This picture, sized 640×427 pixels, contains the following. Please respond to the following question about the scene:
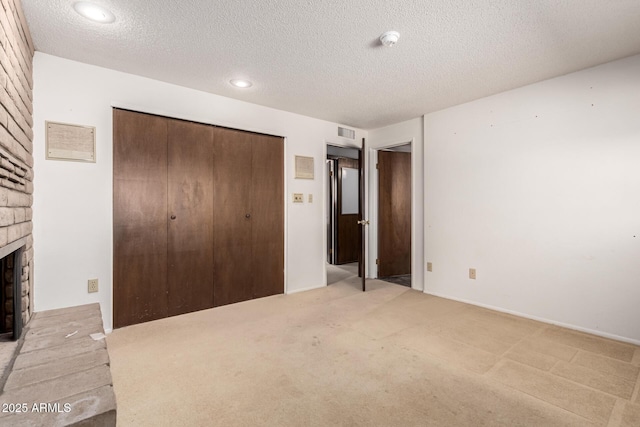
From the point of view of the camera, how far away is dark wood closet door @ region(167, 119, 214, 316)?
9.71ft

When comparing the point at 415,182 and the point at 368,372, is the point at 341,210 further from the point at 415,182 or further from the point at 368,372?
the point at 368,372

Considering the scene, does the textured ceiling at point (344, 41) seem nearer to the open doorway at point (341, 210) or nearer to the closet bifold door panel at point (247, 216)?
the closet bifold door panel at point (247, 216)

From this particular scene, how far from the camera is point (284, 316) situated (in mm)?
3002

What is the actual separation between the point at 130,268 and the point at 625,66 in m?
4.60

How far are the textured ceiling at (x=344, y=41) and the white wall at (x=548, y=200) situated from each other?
1.01 feet

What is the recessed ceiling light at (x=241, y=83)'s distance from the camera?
2.87 meters

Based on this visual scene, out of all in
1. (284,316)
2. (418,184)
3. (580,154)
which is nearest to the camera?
(580,154)

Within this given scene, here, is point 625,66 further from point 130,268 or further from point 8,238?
point 130,268

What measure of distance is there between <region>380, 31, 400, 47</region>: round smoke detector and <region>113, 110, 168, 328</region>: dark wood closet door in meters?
2.15

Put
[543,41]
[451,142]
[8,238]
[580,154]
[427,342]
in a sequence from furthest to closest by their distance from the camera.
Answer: [451,142], [580,154], [427,342], [543,41], [8,238]

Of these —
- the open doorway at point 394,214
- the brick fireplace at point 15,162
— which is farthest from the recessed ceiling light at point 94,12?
the open doorway at point 394,214

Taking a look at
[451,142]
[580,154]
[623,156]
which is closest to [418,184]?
[451,142]

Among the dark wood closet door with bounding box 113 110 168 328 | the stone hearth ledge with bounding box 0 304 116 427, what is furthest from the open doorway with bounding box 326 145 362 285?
the stone hearth ledge with bounding box 0 304 116 427

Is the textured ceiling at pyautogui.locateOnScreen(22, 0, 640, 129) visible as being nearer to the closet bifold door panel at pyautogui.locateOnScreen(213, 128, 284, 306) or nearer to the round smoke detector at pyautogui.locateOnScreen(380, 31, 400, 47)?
the round smoke detector at pyautogui.locateOnScreen(380, 31, 400, 47)
